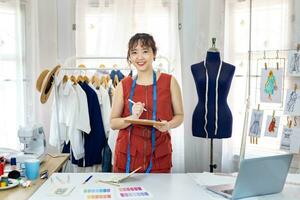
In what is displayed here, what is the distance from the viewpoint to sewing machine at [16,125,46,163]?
2.18m

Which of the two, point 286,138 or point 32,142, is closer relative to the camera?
point 32,142

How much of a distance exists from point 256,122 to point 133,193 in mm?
1730

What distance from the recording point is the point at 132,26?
11.2 ft

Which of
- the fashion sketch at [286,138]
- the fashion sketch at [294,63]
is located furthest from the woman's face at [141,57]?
the fashion sketch at [286,138]

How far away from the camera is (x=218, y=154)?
11.1 ft

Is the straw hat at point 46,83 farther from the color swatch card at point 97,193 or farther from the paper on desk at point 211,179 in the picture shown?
the paper on desk at point 211,179

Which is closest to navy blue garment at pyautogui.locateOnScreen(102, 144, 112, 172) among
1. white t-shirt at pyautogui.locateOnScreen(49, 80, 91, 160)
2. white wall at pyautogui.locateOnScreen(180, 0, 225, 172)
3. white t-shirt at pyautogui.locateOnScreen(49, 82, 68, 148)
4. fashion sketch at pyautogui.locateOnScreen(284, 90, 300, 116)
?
white t-shirt at pyautogui.locateOnScreen(49, 80, 91, 160)

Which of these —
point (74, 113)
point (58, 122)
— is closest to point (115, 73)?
point (74, 113)

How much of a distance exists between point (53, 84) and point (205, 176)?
1.56 m

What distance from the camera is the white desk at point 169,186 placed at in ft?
5.32

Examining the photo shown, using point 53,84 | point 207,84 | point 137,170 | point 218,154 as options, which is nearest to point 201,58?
point 207,84

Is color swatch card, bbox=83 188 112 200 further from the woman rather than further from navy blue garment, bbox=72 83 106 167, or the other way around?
navy blue garment, bbox=72 83 106 167

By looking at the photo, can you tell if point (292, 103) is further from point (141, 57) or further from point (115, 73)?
point (115, 73)

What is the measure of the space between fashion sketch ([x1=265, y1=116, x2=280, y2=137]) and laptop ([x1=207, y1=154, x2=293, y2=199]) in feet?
4.35
